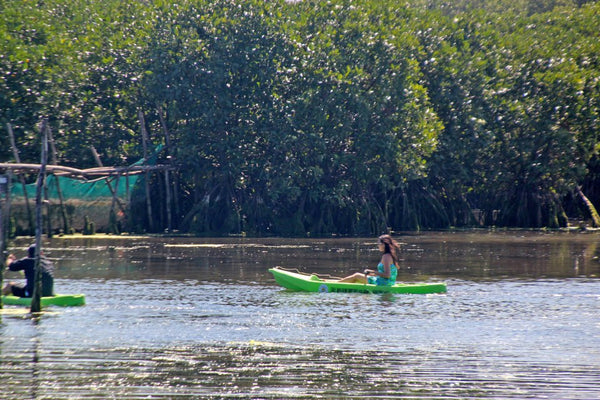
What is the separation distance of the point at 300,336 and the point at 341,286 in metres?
5.89

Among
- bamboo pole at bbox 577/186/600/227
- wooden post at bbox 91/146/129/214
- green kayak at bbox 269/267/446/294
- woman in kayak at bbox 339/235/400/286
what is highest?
wooden post at bbox 91/146/129/214

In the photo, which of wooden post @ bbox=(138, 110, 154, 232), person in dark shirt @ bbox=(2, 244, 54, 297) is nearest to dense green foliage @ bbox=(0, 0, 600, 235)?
wooden post @ bbox=(138, 110, 154, 232)

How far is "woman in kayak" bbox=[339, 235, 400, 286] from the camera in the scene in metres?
21.3

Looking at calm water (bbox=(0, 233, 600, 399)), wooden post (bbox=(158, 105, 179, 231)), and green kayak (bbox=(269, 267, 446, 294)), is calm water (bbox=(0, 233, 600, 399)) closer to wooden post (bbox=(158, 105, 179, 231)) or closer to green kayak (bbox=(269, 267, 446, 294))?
green kayak (bbox=(269, 267, 446, 294))

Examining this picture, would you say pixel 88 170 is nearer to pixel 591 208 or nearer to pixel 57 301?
pixel 57 301

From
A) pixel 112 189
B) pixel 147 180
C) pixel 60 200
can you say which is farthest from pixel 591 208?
pixel 60 200

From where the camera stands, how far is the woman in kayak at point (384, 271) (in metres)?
21.3

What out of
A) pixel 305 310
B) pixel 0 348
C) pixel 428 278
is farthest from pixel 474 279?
pixel 0 348

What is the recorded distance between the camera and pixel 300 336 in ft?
50.9

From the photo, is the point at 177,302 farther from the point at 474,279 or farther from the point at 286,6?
the point at 286,6

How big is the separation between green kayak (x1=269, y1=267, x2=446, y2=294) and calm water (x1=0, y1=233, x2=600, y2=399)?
0.26 m

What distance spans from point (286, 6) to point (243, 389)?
34.0 metres

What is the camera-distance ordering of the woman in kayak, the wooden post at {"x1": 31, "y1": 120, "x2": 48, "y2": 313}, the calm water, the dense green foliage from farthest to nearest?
1. the dense green foliage
2. the woman in kayak
3. the wooden post at {"x1": 31, "y1": 120, "x2": 48, "y2": 313}
4. the calm water

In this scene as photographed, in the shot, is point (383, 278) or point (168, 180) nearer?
point (383, 278)
